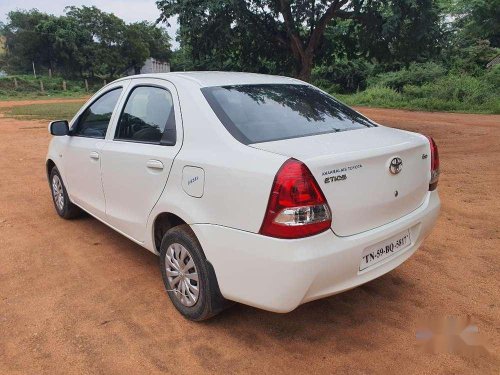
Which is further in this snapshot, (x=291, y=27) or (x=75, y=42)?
(x=75, y=42)

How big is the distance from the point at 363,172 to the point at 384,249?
0.53m

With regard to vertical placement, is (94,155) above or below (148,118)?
below

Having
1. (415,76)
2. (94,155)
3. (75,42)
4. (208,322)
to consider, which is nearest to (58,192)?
(94,155)

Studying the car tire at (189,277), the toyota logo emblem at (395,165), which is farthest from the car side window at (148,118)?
the toyota logo emblem at (395,165)

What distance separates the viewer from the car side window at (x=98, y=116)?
3.79 metres

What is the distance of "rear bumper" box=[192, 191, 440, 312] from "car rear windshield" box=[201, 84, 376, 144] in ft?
2.08

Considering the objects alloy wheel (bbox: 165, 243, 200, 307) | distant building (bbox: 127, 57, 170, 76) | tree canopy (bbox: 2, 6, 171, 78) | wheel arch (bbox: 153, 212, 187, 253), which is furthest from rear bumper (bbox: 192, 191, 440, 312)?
distant building (bbox: 127, 57, 170, 76)

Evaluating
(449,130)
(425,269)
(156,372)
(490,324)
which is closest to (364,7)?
(449,130)

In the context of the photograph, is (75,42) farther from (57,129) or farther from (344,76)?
(57,129)

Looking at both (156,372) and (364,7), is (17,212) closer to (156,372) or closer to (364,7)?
(156,372)

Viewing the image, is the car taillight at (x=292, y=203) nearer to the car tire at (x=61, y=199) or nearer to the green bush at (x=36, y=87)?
the car tire at (x=61, y=199)

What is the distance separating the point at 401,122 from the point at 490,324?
12.1 m

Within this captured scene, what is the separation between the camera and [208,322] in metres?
2.88

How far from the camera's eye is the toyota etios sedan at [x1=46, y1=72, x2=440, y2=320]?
227 centimetres
